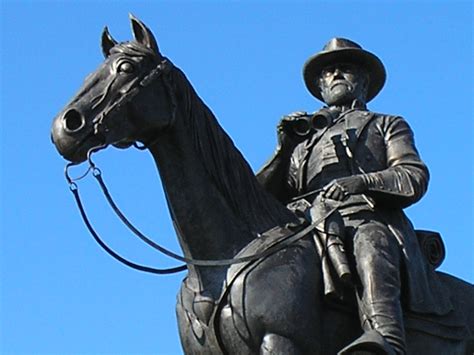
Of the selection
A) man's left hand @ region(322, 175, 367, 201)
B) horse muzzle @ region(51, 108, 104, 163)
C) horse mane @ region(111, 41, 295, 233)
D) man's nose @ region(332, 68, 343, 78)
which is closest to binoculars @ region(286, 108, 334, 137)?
man's nose @ region(332, 68, 343, 78)

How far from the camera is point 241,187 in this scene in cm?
1025

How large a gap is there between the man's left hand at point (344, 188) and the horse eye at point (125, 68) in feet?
5.76

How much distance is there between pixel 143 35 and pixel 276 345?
8.28 feet

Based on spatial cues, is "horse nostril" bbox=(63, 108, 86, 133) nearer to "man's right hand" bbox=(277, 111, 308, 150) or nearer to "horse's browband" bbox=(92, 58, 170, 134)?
"horse's browband" bbox=(92, 58, 170, 134)

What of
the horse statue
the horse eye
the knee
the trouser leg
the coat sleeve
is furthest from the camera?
the coat sleeve

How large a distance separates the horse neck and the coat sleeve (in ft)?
2.82

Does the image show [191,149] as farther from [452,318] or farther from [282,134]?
[452,318]

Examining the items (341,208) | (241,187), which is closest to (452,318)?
(341,208)

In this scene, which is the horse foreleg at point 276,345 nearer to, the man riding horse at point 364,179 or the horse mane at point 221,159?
the man riding horse at point 364,179

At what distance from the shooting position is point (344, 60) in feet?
38.8

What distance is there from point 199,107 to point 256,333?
1.76 m

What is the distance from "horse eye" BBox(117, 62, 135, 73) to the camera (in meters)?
10.0

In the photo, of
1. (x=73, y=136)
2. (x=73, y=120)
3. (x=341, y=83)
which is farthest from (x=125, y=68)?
→ (x=341, y=83)

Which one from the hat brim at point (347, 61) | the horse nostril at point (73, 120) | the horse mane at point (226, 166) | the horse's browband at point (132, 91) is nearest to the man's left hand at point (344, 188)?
the horse mane at point (226, 166)
